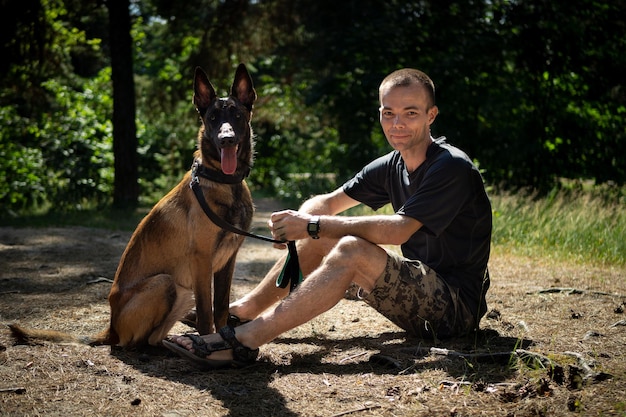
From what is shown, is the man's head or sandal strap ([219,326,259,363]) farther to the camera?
the man's head

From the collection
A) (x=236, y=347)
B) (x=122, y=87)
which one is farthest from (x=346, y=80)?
(x=236, y=347)

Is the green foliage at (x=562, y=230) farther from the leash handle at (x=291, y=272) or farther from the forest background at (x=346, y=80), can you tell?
the leash handle at (x=291, y=272)

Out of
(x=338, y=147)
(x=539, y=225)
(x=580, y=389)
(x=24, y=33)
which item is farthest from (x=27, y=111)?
(x=580, y=389)

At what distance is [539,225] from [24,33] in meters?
9.16

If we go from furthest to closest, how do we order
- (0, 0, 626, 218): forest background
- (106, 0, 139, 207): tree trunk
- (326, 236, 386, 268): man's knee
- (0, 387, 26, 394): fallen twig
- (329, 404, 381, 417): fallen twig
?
1. (0, 0, 626, 218): forest background
2. (106, 0, 139, 207): tree trunk
3. (326, 236, 386, 268): man's knee
4. (0, 387, 26, 394): fallen twig
5. (329, 404, 381, 417): fallen twig

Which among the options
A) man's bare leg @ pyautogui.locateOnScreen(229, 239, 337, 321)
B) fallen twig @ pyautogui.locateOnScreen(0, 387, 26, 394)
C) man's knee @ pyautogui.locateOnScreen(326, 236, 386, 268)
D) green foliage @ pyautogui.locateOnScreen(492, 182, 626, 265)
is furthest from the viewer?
green foliage @ pyautogui.locateOnScreen(492, 182, 626, 265)

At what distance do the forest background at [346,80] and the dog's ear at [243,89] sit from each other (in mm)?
7202

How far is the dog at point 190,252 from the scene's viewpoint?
3.62m

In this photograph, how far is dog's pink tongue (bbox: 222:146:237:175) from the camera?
150 inches

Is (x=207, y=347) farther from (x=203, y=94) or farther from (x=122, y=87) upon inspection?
(x=122, y=87)

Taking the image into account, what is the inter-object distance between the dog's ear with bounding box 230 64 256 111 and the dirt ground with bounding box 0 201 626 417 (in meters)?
1.64

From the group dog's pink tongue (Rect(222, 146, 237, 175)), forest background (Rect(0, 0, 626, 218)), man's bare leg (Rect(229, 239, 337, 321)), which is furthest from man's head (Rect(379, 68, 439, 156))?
forest background (Rect(0, 0, 626, 218))

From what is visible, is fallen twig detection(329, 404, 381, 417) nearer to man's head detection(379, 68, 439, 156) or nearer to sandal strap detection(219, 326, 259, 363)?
sandal strap detection(219, 326, 259, 363)

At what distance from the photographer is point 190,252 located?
3.71m
